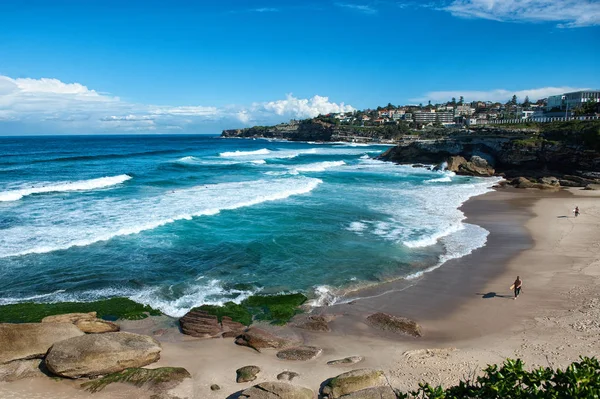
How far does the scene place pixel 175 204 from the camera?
29.9 metres

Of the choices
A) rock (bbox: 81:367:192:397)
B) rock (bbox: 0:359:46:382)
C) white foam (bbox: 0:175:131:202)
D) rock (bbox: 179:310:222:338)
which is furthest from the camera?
white foam (bbox: 0:175:131:202)

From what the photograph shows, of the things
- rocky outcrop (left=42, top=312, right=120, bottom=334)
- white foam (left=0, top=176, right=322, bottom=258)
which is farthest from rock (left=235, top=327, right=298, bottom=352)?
white foam (left=0, top=176, right=322, bottom=258)

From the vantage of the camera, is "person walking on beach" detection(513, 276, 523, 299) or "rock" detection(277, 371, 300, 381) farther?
"person walking on beach" detection(513, 276, 523, 299)

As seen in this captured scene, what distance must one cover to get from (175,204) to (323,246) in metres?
14.2

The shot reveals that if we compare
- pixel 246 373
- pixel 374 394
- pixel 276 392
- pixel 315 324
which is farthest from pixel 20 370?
pixel 374 394

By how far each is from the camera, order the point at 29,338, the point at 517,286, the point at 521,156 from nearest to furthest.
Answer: the point at 29,338 → the point at 517,286 → the point at 521,156

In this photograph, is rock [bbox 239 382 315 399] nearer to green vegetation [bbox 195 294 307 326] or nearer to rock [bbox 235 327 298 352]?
rock [bbox 235 327 298 352]

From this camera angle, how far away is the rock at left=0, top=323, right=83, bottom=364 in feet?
33.8

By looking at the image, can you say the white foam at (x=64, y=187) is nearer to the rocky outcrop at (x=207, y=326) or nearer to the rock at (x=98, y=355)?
the rocky outcrop at (x=207, y=326)

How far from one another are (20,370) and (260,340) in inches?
240

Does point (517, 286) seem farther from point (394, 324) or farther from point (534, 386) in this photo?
point (534, 386)

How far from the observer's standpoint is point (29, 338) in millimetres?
10625

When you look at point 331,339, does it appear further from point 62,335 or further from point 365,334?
point 62,335

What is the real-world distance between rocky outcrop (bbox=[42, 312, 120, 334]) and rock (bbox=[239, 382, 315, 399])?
5761mm
